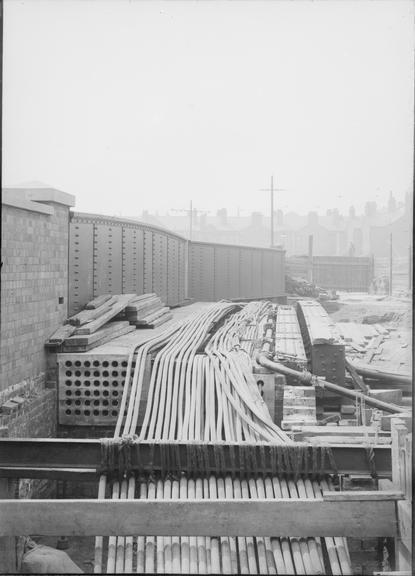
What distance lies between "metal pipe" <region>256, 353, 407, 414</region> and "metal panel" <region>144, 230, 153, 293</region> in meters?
5.03

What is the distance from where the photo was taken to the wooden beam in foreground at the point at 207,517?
12.6 ft

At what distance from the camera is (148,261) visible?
1262 centimetres

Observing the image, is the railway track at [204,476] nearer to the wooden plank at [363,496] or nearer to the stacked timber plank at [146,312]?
the wooden plank at [363,496]

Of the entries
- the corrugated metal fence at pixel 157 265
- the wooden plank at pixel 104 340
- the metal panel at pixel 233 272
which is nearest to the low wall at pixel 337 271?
the corrugated metal fence at pixel 157 265

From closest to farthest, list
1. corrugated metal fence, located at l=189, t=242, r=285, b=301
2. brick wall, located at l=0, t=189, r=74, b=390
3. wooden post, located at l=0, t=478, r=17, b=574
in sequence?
wooden post, located at l=0, t=478, r=17, b=574
brick wall, located at l=0, t=189, r=74, b=390
corrugated metal fence, located at l=189, t=242, r=285, b=301

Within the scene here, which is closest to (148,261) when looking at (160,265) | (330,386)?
(160,265)

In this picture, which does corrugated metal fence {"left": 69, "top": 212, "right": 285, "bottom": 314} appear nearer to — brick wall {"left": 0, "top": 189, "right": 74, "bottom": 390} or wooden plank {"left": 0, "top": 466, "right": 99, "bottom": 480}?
brick wall {"left": 0, "top": 189, "right": 74, "bottom": 390}

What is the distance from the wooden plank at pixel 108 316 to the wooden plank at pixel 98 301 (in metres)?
0.17

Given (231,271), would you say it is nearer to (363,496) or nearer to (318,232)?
(363,496)

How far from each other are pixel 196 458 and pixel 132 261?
709cm

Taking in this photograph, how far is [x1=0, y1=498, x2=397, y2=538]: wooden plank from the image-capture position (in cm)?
384

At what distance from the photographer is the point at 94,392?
24.8ft

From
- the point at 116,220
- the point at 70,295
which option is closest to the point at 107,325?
the point at 70,295

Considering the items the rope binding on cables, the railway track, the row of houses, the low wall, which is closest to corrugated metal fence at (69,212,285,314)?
the railway track
